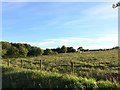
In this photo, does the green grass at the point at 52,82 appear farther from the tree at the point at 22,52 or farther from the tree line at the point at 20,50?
the tree at the point at 22,52

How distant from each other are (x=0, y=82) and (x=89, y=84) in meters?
5.79

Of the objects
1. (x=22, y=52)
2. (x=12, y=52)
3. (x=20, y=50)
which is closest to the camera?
(x=12, y=52)

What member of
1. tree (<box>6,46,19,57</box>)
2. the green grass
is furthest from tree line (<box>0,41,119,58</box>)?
the green grass

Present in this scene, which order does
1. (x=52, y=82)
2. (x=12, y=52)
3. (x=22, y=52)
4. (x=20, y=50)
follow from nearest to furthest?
(x=52, y=82), (x=12, y=52), (x=22, y=52), (x=20, y=50)

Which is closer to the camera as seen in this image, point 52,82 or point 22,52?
point 52,82

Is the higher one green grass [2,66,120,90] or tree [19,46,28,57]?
tree [19,46,28,57]

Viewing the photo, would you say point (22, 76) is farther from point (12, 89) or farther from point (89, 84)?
point (89, 84)

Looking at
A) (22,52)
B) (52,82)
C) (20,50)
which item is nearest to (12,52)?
(22,52)

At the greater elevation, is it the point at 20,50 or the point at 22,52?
the point at 20,50

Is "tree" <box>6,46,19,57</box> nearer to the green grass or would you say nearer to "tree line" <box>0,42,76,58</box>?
"tree line" <box>0,42,76,58</box>

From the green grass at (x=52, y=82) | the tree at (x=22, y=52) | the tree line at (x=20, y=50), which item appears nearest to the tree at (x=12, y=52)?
the tree line at (x=20, y=50)

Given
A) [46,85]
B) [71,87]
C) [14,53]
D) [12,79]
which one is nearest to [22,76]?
[12,79]

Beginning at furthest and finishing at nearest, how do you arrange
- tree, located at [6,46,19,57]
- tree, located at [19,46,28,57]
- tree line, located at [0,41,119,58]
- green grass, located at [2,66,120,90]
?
1. tree, located at [19,46,28,57]
2. tree, located at [6,46,19,57]
3. tree line, located at [0,41,119,58]
4. green grass, located at [2,66,120,90]

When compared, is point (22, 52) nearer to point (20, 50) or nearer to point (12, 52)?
point (20, 50)
